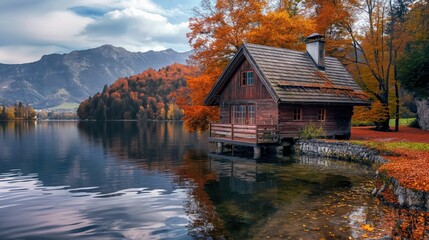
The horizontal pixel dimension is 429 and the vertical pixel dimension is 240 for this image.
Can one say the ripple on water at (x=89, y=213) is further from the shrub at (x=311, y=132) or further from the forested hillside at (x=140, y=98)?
the forested hillside at (x=140, y=98)

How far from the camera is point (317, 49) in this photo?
32.1 meters

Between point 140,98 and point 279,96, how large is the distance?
14252 cm

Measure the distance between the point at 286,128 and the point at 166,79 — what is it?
13610 cm

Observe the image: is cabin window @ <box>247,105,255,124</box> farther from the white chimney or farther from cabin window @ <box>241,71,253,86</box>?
the white chimney

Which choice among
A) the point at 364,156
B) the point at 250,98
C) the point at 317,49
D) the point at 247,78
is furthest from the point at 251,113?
the point at 364,156

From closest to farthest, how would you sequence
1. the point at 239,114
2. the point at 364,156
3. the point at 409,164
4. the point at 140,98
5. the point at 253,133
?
the point at 409,164 → the point at 364,156 → the point at 253,133 → the point at 239,114 → the point at 140,98

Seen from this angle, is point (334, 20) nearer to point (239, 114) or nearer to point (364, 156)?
point (239, 114)

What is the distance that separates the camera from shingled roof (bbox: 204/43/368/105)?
87.6 ft

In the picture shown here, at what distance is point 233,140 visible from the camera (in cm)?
2742

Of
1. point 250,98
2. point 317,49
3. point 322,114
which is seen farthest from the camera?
point 317,49

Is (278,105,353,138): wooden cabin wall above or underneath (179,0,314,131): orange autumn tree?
underneath

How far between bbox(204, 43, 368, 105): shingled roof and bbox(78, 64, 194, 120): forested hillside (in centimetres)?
11955

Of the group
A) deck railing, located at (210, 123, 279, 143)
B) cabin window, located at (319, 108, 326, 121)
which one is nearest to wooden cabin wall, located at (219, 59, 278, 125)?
deck railing, located at (210, 123, 279, 143)

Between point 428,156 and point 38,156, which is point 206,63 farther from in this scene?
point 428,156
